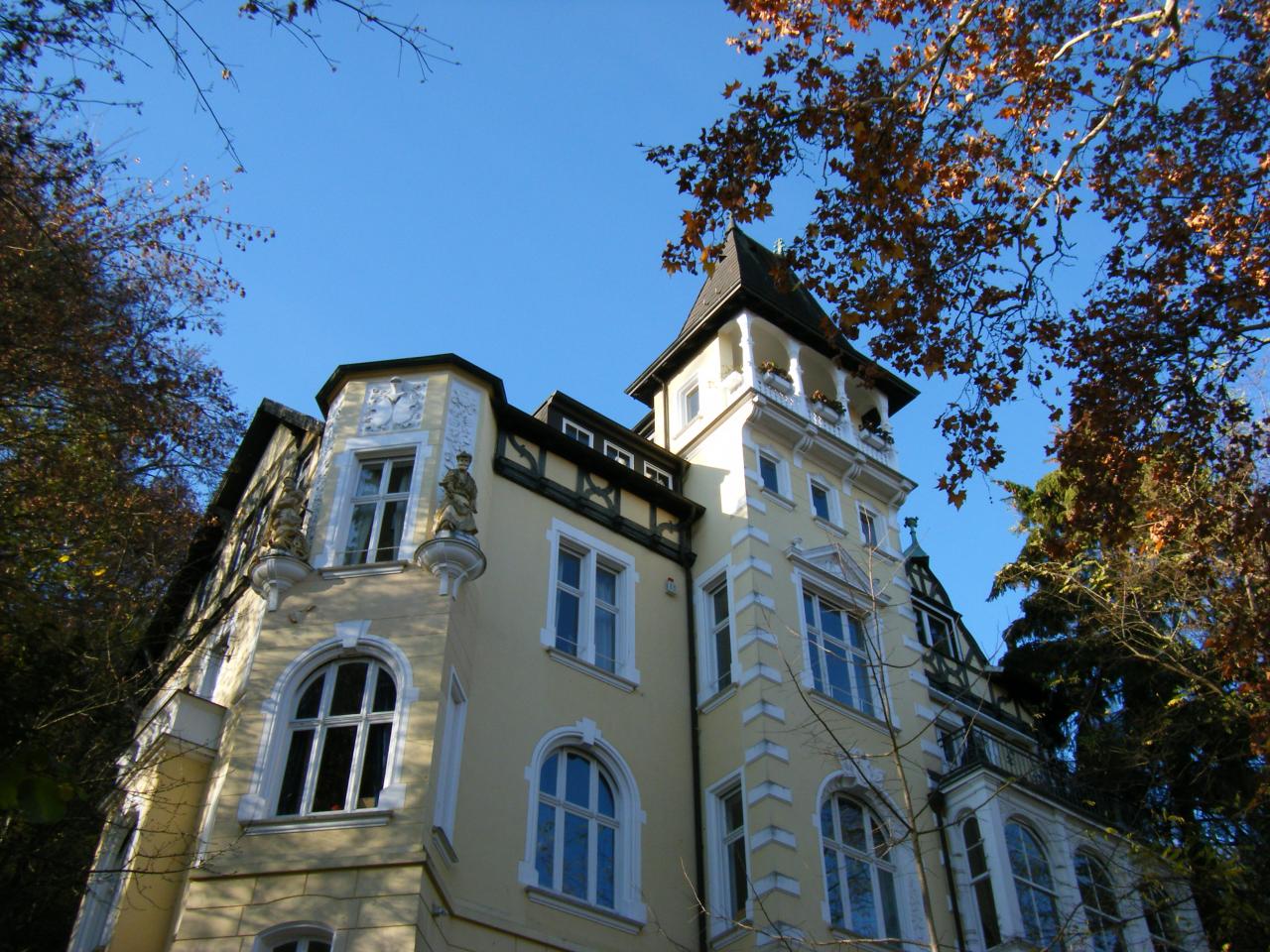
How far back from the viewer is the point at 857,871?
16.6 metres

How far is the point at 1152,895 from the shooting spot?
60.8ft

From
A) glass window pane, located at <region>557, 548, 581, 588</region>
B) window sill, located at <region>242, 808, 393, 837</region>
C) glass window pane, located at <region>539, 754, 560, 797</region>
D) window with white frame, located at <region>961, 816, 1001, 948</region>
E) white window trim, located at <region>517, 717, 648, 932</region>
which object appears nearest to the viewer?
window sill, located at <region>242, 808, 393, 837</region>

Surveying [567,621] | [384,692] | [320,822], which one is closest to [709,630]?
[567,621]

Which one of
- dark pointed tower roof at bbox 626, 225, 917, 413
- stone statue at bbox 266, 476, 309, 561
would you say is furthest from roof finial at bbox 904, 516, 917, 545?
stone statue at bbox 266, 476, 309, 561

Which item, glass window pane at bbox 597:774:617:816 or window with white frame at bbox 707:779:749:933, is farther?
glass window pane at bbox 597:774:617:816

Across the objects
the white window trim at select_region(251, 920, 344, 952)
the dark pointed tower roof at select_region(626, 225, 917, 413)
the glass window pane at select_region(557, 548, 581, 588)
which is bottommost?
the white window trim at select_region(251, 920, 344, 952)

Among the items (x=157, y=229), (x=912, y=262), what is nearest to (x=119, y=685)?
(x=157, y=229)

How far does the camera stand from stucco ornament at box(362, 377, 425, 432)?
1750 cm

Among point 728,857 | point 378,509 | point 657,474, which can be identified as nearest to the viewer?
point 728,857

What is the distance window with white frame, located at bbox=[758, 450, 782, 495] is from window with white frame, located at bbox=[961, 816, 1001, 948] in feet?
21.0

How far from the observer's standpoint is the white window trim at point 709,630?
18172mm

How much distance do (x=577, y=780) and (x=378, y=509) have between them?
4582mm

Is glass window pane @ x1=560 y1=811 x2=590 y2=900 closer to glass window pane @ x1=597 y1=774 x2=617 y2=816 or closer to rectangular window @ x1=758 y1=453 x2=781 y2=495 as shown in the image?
glass window pane @ x1=597 y1=774 x2=617 y2=816

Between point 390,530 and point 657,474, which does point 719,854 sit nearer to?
point 390,530
